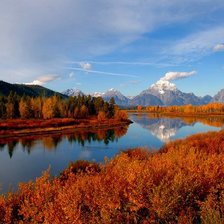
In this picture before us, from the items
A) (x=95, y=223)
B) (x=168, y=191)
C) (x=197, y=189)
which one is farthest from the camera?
(x=197, y=189)

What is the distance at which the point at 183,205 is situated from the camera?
12305mm

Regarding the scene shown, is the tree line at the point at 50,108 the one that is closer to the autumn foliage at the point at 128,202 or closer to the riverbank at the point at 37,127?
the riverbank at the point at 37,127

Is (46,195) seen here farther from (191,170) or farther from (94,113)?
(94,113)

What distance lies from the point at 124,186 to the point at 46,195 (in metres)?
3.64

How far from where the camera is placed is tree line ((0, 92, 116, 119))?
117750 millimetres

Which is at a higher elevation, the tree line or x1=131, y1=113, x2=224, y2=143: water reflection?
the tree line

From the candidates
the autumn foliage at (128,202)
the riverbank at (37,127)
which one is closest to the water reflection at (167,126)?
the riverbank at (37,127)

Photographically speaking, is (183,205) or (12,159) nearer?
(183,205)

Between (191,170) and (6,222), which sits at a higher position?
(191,170)

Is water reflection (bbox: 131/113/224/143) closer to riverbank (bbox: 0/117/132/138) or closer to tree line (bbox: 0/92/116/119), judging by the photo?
tree line (bbox: 0/92/116/119)

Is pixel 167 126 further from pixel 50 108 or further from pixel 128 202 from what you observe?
pixel 128 202

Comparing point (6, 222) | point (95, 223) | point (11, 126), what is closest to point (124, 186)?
point (95, 223)

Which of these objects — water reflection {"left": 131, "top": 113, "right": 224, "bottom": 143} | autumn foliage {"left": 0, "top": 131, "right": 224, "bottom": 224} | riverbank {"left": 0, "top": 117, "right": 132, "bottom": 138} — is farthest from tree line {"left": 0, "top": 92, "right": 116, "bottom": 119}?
autumn foliage {"left": 0, "top": 131, "right": 224, "bottom": 224}

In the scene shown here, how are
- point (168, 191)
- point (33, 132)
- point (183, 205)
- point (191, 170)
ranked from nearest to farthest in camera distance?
1. point (168, 191)
2. point (183, 205)
3. point (191, 170)
4. point (33, 132)
